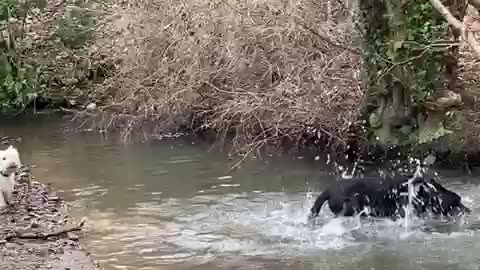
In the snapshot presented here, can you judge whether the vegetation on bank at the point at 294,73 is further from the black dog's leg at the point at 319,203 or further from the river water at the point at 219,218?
the black dog's leg at the point at 319,203

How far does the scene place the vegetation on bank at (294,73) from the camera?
14430 millimetres

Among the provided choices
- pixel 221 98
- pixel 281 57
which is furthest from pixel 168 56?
pixel 281 57

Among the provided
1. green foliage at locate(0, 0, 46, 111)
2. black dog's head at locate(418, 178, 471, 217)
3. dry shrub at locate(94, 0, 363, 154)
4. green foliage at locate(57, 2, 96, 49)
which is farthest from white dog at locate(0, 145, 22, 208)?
green foliage at locate(0, 0, 46, 111)

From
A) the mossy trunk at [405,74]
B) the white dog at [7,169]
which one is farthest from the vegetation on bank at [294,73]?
the white dog at [7,169]

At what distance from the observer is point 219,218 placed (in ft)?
37.1

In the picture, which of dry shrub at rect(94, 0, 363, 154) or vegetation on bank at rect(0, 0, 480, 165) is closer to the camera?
vegetation on bank at rect(0, 0, 480, 165)

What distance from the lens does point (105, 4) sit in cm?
2080

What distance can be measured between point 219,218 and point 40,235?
7.84 feet

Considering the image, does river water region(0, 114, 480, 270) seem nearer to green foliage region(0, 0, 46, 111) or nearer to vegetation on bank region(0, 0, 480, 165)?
vegetation on bank region(0, 0, 480, 165)

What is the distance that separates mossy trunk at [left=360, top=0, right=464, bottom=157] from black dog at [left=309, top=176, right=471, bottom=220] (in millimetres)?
3503

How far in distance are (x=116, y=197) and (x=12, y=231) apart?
3020mm

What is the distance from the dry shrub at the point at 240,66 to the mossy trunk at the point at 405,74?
0.47 metres

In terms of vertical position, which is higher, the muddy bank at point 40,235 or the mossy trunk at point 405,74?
the mossy trunk at point 405,74

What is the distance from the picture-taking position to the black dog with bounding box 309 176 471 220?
10664 mm
